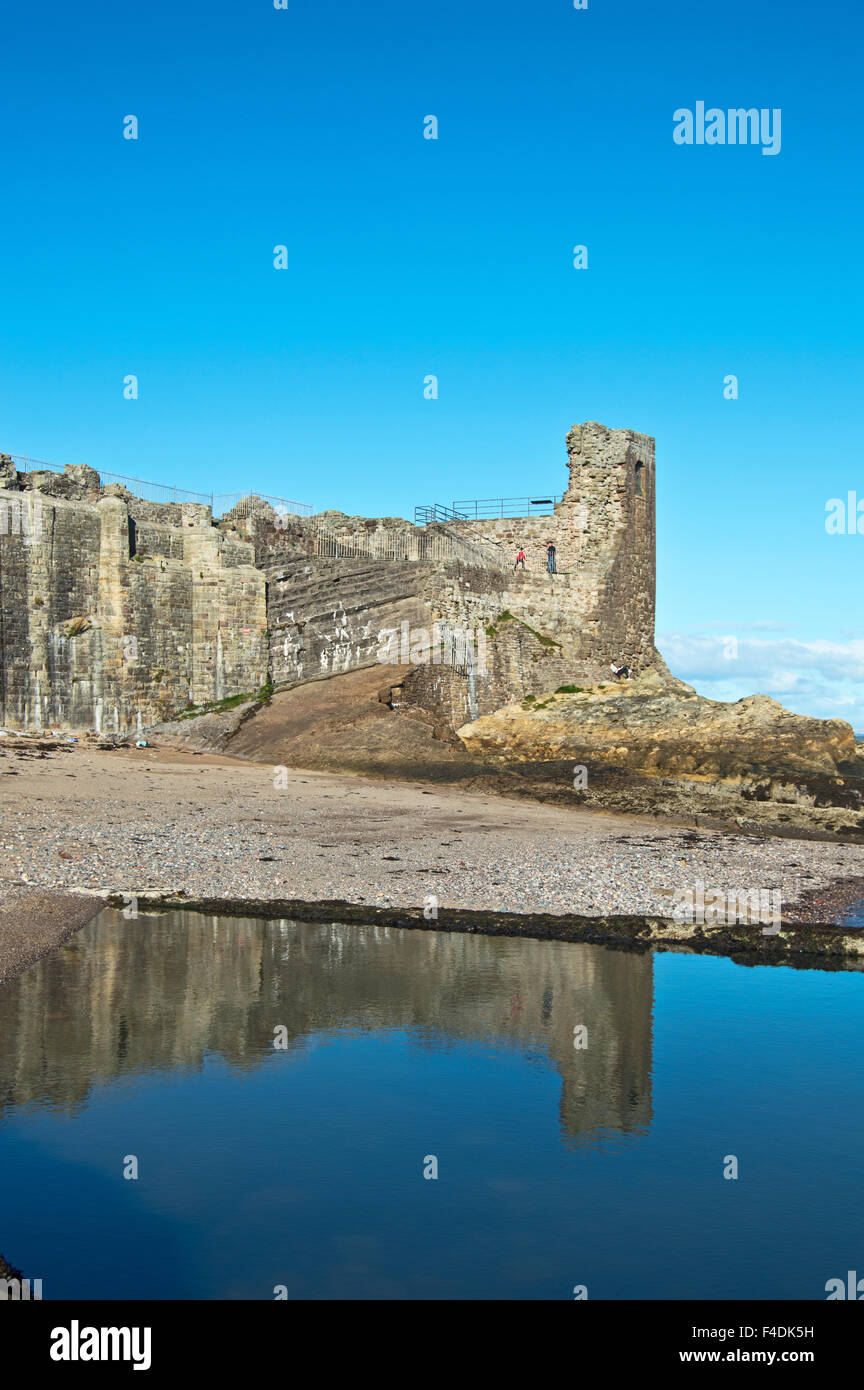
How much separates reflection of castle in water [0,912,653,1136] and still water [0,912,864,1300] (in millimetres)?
33

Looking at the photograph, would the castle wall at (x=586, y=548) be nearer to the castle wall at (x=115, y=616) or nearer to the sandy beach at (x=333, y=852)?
the castle wall at (x=115, y=616)

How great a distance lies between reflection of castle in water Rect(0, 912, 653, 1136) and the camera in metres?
8.23

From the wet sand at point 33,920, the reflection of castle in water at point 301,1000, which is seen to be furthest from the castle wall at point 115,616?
the reflection of castle in water at point 301,1000

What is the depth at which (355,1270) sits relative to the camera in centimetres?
578

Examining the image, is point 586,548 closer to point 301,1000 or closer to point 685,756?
point 685,756

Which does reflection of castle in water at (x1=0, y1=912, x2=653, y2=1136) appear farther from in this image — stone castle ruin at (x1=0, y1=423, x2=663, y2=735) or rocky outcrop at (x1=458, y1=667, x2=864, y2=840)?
stone castle ruin at (x1=0, y1=423, x2=663, y2=735)

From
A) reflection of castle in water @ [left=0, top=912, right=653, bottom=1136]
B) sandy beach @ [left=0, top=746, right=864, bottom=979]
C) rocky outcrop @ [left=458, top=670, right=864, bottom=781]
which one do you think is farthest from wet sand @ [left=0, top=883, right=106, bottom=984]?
rocky outcrop @ [left=458, top=670, right=864, bottom=781]

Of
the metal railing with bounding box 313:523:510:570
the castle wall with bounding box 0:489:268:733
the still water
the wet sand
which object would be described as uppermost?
the metal railing with bounding box 313:523:510:570

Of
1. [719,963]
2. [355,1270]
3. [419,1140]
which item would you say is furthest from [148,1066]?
[719,963]

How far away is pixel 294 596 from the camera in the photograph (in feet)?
91.4

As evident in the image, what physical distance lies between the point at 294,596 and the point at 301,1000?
18.6 metres
